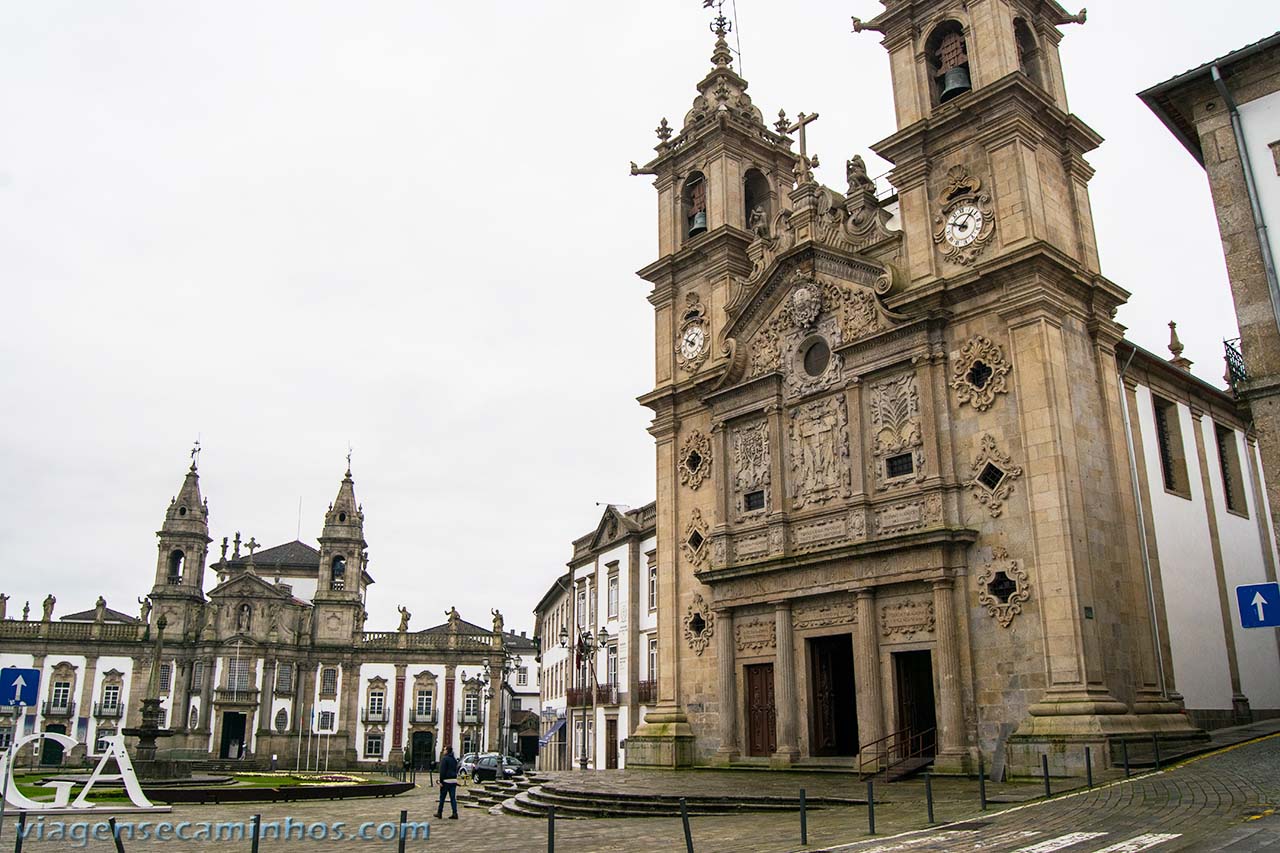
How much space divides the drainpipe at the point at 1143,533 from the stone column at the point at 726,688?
1059 centimetres

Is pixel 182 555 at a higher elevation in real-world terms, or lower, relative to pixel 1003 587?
higher

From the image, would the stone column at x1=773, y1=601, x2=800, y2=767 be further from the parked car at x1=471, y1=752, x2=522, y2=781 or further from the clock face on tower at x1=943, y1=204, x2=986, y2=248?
the parked car at x1=471, y1=752, x2=522, y2=781

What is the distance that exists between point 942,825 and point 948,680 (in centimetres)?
875

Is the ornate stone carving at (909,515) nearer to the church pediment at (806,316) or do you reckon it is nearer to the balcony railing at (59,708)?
the church pediment at (806,316)

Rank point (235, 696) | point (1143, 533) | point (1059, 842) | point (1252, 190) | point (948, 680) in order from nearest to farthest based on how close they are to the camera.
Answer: point (1059, 842)
point (1252, 190)
point (948, 680)
point (1143, 533)
point (235, 696)

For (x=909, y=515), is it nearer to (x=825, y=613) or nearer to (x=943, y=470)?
(x=943, y=470)

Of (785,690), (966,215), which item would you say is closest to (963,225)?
(966,215)

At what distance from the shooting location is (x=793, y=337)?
28453 mm

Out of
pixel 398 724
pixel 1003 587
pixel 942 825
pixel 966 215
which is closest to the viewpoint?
pixel 942 825

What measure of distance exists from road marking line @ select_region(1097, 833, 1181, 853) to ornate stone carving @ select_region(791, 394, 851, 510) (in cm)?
1452

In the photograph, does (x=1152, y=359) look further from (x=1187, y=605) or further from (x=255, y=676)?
(x=255, y=676)

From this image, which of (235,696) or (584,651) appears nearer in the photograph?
(584,651)

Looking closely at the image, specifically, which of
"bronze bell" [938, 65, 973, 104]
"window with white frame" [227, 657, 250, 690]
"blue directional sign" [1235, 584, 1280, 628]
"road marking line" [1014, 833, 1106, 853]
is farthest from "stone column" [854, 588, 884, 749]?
"window with white frame" [227, 657, 250, 690]

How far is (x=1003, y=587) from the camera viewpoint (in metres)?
22.2
